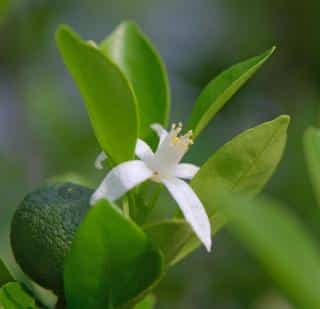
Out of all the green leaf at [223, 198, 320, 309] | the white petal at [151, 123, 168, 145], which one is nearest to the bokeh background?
the white petal at [151, 123, 168, 145]

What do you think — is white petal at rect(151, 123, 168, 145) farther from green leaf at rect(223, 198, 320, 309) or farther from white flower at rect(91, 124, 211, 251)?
green leaf at rect(223, 198, 320, 309)

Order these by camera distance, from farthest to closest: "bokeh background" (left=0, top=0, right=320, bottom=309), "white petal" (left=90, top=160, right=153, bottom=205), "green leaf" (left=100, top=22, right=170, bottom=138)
Result: "bokeh background" (left=0, top=0, right=320, bottom=309)
"green leaf" (left=100, top=22, right=170, bottom=138)
"white petal" (left=90, top=160, right=153, bottom=205)

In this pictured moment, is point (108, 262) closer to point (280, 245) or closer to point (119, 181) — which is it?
point (119, 181)

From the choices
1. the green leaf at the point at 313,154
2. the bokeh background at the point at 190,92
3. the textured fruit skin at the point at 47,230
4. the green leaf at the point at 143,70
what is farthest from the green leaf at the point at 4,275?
the bokeh background at the point at 190,92

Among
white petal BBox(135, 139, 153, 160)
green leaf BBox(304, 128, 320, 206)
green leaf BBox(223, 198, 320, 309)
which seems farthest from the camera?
white petal BBox(135, 139, 153, 160)

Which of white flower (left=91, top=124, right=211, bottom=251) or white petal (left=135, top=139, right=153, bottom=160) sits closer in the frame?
white flower (left=91, top=124, right=211, bottom=251)
